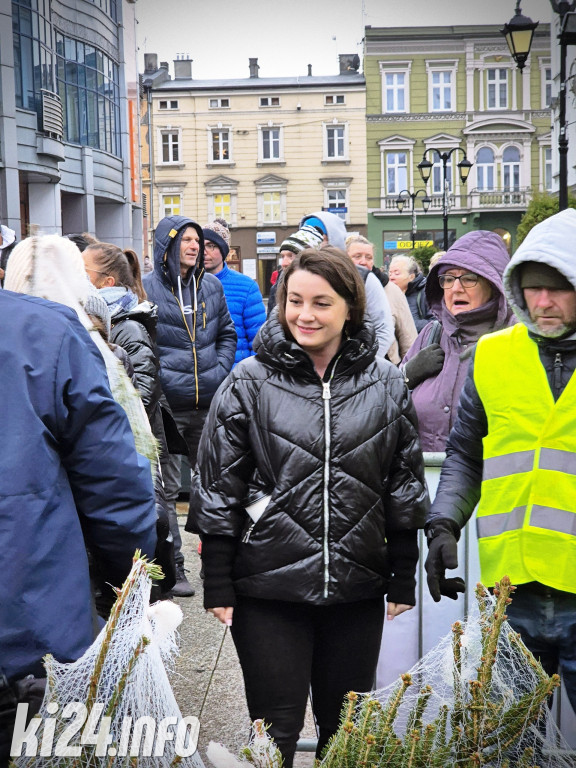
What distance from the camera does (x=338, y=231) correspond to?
559 centimetres

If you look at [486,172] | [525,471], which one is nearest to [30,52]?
[525,471]

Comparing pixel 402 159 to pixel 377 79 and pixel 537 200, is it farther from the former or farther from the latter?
pixel 537 200

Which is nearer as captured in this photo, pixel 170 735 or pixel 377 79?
pixel 170 735

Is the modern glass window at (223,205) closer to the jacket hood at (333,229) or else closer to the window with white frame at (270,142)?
the window with white frame at (270,142)

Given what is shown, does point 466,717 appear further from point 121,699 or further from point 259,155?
point 259,155

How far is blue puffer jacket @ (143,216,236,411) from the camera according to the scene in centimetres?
636

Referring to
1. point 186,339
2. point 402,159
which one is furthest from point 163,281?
point 402,159

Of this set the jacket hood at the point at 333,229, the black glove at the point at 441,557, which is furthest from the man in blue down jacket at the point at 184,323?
the black glove at the point at 441,557

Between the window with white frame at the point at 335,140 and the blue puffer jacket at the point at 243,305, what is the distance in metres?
50.2

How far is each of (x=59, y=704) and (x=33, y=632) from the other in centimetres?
49

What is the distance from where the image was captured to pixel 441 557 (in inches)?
108

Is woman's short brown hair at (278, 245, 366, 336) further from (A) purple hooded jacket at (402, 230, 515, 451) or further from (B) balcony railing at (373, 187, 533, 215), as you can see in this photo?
(B) balcony railing at (373, 187, 533, 215)

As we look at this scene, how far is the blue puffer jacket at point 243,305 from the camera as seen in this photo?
309 inches

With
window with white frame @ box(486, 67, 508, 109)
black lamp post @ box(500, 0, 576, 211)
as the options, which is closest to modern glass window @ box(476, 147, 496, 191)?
window with white frame @ box(486, 67, 508, 109)
